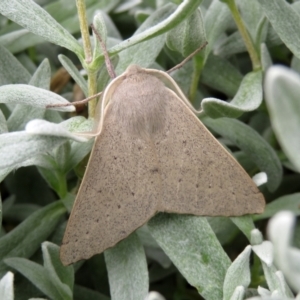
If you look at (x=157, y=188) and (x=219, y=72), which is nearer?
(x=157, y=188)

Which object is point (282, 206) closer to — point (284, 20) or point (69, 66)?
point (284, 20)

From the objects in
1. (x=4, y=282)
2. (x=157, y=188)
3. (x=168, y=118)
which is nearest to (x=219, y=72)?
(x=168, y=118)

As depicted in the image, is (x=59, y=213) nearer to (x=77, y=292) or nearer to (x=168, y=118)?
(x=77, y=292)

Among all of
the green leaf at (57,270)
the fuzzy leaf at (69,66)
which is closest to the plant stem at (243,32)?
the fuzzy leaf at (69,66)

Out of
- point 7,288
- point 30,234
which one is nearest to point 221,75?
point 30,234

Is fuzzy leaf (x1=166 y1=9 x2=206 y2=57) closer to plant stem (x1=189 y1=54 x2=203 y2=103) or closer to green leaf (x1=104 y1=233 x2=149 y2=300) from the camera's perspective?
plant stem (x1=189 y1=54 x2=203 y2=103)

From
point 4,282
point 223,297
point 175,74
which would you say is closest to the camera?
point 4,282

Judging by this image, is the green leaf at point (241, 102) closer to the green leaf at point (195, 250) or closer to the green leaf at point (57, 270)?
the green leaf at point (195, 250)

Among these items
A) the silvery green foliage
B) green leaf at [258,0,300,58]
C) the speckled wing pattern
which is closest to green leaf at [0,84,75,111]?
the silvery green foliage
